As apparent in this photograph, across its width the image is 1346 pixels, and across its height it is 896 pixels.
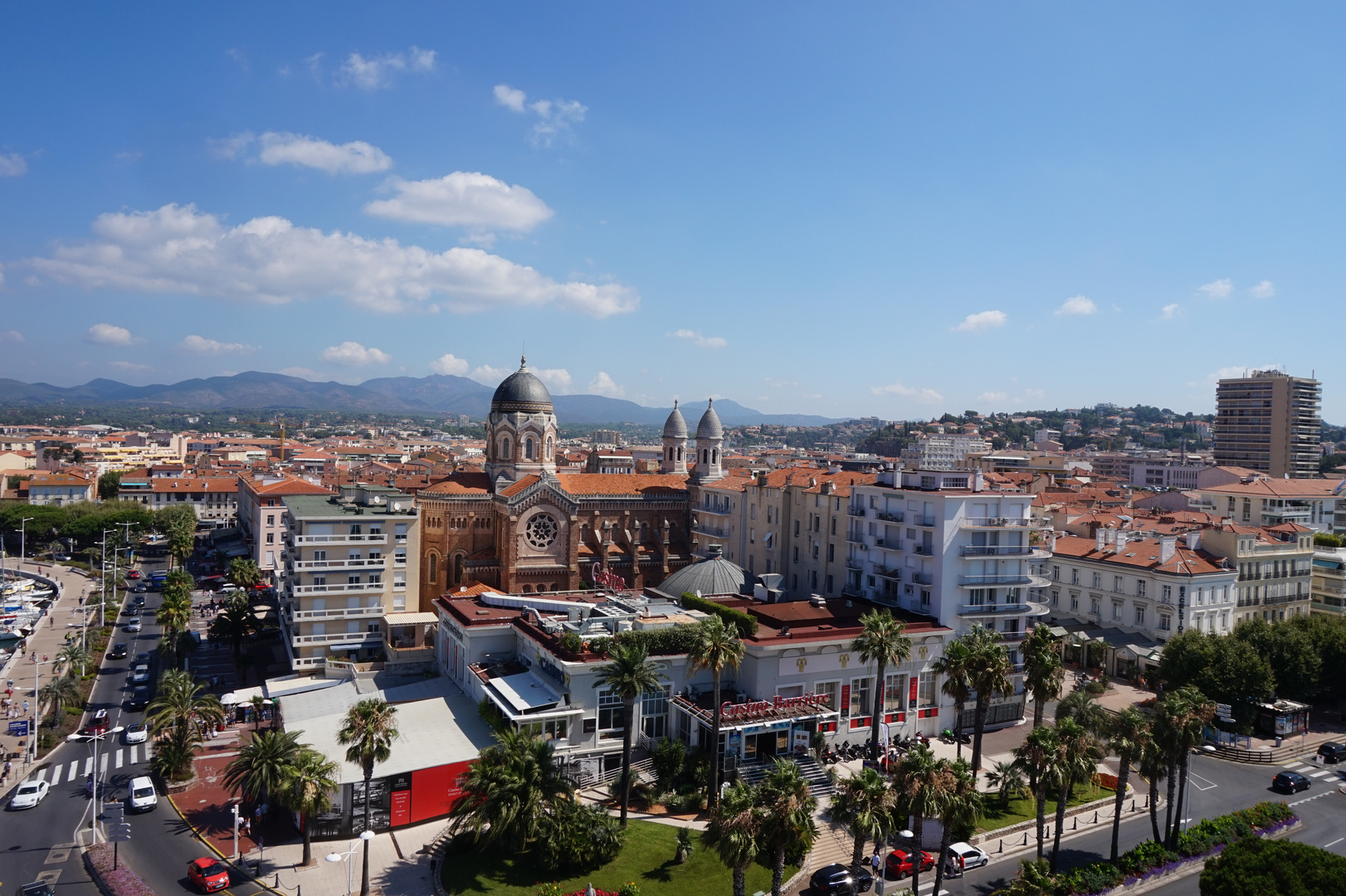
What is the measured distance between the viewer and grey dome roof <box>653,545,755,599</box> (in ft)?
223

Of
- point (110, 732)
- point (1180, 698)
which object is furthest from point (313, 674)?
point (1180, 698)

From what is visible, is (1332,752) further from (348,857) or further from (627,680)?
(348,857)

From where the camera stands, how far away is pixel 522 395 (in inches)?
3605

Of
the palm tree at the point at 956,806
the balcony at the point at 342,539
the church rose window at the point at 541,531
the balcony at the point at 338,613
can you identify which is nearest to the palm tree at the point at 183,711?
the balcony at the point at 338,613

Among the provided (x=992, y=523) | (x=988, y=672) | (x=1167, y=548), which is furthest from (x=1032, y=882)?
(x=1167, y=548)

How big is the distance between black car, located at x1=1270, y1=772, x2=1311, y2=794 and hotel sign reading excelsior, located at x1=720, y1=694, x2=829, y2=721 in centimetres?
2667

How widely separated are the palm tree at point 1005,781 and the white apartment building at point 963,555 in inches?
402

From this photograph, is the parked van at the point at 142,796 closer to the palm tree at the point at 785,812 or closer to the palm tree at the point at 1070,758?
the palm tree at the point at 785,812

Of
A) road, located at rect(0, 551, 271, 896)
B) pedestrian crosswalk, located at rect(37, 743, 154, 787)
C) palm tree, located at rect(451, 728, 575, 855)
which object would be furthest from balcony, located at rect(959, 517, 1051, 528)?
pedestrian crosswalk, located at rect(37, 743, 154, 787)

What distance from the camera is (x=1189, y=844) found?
44.2m

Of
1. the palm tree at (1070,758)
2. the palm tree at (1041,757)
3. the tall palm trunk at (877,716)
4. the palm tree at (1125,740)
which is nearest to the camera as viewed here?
the palm tree at (1041,757)

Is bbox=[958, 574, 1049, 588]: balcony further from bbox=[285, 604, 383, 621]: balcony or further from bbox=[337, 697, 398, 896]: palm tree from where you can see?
bbox=[285, 604, 383, 621]: balcony

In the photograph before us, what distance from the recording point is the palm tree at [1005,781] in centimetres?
4425

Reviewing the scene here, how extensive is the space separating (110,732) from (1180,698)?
63766mm
